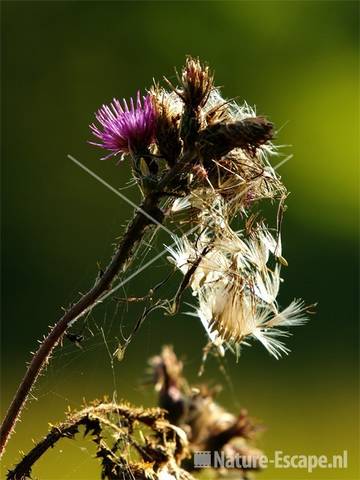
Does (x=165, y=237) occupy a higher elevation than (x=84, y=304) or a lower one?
higher

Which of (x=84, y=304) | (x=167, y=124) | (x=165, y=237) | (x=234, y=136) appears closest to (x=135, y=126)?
(x=167, y=124)

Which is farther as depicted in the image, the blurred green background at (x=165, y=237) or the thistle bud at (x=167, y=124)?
the blurred green background at (x=165, y=237)

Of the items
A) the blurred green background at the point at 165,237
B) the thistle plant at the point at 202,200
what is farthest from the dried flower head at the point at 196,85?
the blurred green background at the point at 165,237

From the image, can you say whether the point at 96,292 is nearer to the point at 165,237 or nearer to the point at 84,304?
the point at 84,304

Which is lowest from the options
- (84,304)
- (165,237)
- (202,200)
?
(84,304)

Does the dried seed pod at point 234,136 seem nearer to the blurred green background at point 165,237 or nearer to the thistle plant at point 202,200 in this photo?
the thistle plant at point 202,200

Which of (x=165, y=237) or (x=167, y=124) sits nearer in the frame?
(x=167, y=124)

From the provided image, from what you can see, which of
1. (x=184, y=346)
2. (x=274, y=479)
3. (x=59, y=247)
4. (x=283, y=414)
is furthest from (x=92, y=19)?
(x=274, y=479)

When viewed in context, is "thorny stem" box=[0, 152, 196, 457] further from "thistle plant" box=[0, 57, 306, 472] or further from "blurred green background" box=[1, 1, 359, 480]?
"blurred green background" box=[1, 1, 359, 480]
